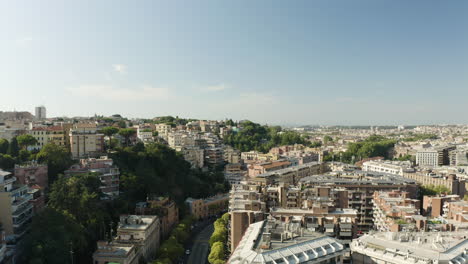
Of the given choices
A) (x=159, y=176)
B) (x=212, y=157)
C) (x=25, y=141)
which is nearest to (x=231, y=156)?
(x=212, y=157)

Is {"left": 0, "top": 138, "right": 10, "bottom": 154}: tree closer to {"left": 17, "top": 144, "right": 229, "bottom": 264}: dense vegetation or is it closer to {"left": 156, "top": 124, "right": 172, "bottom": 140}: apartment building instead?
{"left": 17, "top": 144, "right": 229, "bottom": 264}: dense vegetation

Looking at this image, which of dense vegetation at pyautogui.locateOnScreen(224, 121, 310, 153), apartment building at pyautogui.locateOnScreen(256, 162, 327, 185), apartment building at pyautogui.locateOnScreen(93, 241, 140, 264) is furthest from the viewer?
dense vegetation at pyautogui.locateOnScreen(224, 121, 310, 153)

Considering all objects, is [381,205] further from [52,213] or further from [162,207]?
[52,213]

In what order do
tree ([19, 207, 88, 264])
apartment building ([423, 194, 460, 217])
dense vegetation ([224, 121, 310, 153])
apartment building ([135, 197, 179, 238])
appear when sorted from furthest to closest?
1. dense vegetation ([224, 121, 310, 153])
2. apartment building ([423, 194, 460, 217])
3. apartment building ([135, 197, 179, 238])
4. tree ([19, 207, 88, 264])

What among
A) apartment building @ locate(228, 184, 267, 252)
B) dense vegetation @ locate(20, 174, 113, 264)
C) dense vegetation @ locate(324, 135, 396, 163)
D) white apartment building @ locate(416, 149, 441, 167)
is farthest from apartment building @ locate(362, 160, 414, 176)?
dense vegetation @ locate(20, 174, 113, 264)

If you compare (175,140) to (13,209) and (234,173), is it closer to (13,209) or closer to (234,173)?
(234,173)

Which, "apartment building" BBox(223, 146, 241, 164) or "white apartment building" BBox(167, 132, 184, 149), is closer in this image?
"white apartment building" BBox(167, 132, 184, 149)

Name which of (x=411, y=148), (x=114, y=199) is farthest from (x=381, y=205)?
(x=411, y=148)
